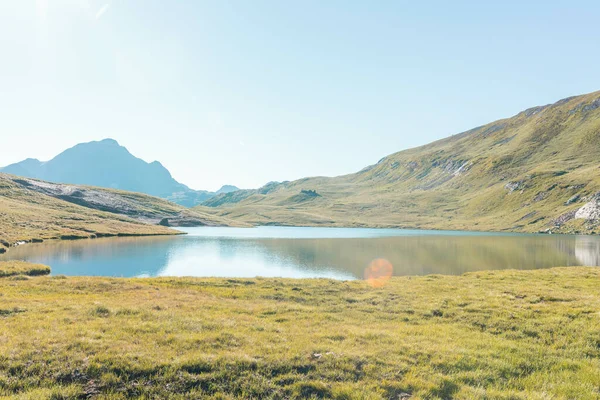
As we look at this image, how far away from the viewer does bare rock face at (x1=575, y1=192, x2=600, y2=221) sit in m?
168

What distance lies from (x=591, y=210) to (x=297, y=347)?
220 m

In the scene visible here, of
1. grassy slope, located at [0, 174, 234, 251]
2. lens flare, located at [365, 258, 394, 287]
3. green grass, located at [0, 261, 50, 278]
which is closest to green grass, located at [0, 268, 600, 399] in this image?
green grass, located at [0, 261, 50, 278]

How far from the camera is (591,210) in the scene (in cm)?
17225

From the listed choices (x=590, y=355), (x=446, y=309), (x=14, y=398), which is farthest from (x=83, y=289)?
(x=590, y=355)

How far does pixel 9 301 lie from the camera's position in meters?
21.4

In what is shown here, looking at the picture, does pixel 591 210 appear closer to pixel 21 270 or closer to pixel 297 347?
pixel 297 347

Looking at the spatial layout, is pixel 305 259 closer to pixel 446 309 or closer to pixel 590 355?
pixel 446 309

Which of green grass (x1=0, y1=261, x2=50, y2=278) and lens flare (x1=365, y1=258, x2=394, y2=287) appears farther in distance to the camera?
lens flare (x1=365, y1=258, x2=394, y2=287)

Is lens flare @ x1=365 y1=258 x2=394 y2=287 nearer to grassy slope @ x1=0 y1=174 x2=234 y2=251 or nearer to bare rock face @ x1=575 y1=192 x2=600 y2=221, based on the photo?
grassy slope @ x1=0 y1=174 x2=234 y2=251

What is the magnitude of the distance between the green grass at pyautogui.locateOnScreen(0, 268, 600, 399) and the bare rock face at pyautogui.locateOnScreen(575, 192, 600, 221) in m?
193

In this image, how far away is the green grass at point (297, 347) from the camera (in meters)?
11.5

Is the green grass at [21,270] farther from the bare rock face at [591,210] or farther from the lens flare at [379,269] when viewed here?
A: the bare rock face at [591,210]

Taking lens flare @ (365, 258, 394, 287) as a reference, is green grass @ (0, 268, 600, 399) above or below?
above

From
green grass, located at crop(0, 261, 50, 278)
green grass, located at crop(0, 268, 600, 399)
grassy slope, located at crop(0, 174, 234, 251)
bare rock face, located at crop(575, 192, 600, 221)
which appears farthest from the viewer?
bare rock face, located at crop(575, 192, 600, 221)
